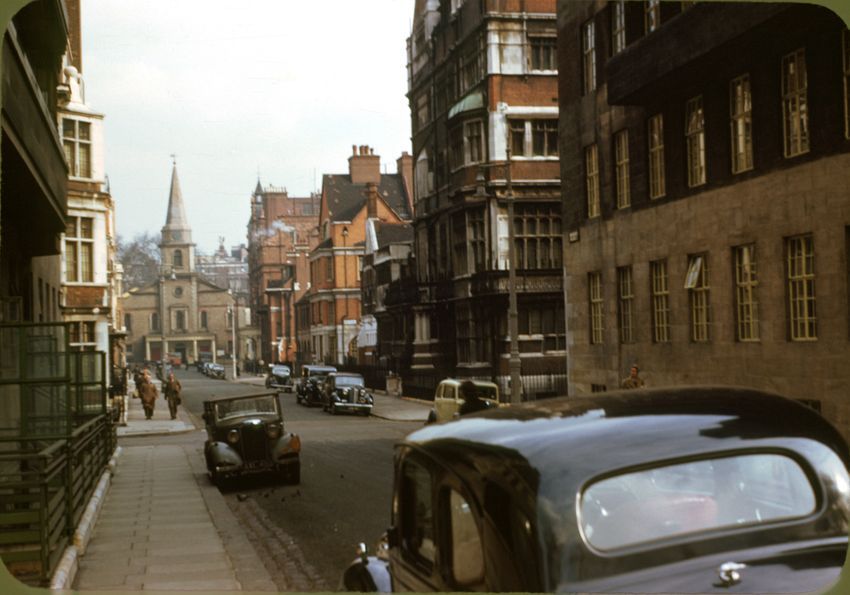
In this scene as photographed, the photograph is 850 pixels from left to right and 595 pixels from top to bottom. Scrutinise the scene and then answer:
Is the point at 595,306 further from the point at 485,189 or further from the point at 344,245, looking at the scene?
the point at 344,245

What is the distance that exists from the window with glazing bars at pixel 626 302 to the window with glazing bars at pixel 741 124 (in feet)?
5.19

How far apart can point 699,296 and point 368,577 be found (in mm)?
4125

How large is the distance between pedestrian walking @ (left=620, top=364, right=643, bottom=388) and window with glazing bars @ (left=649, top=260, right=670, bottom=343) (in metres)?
0.34

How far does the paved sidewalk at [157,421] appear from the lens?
20100mm

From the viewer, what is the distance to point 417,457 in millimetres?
5738

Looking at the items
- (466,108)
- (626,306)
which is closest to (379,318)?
(466,108)

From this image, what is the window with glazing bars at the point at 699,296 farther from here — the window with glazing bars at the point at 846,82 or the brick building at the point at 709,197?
the window with glazing bars at the point at 846,82

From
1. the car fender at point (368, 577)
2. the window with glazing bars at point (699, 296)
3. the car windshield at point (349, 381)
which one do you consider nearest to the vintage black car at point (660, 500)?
the car fender at point (368, 577)

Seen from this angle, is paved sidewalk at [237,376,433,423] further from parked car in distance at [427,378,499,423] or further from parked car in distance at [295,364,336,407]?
parked car in distance at [295,364,336,407]

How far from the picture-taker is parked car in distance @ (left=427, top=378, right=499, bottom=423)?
34.5 ft

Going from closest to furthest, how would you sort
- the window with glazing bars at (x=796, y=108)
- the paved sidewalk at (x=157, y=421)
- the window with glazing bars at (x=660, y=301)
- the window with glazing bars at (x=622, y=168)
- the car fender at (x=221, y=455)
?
the window with glazing bars at (x=796, y=108), the window with glazing bars at (x=660, y=301), the window with glazing bars at (x=622, y=168), the car fender at (x=221, y=455), the paved sidewalk at (x=157, y=421)

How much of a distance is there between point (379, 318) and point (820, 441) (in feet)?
28.2

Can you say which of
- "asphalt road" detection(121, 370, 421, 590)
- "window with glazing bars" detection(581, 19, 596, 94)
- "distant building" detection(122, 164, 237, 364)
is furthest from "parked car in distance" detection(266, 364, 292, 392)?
"window with glazing bars" detection(581, 19, 596, 94)

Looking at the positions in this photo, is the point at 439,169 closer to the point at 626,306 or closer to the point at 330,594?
the point at 626,306
